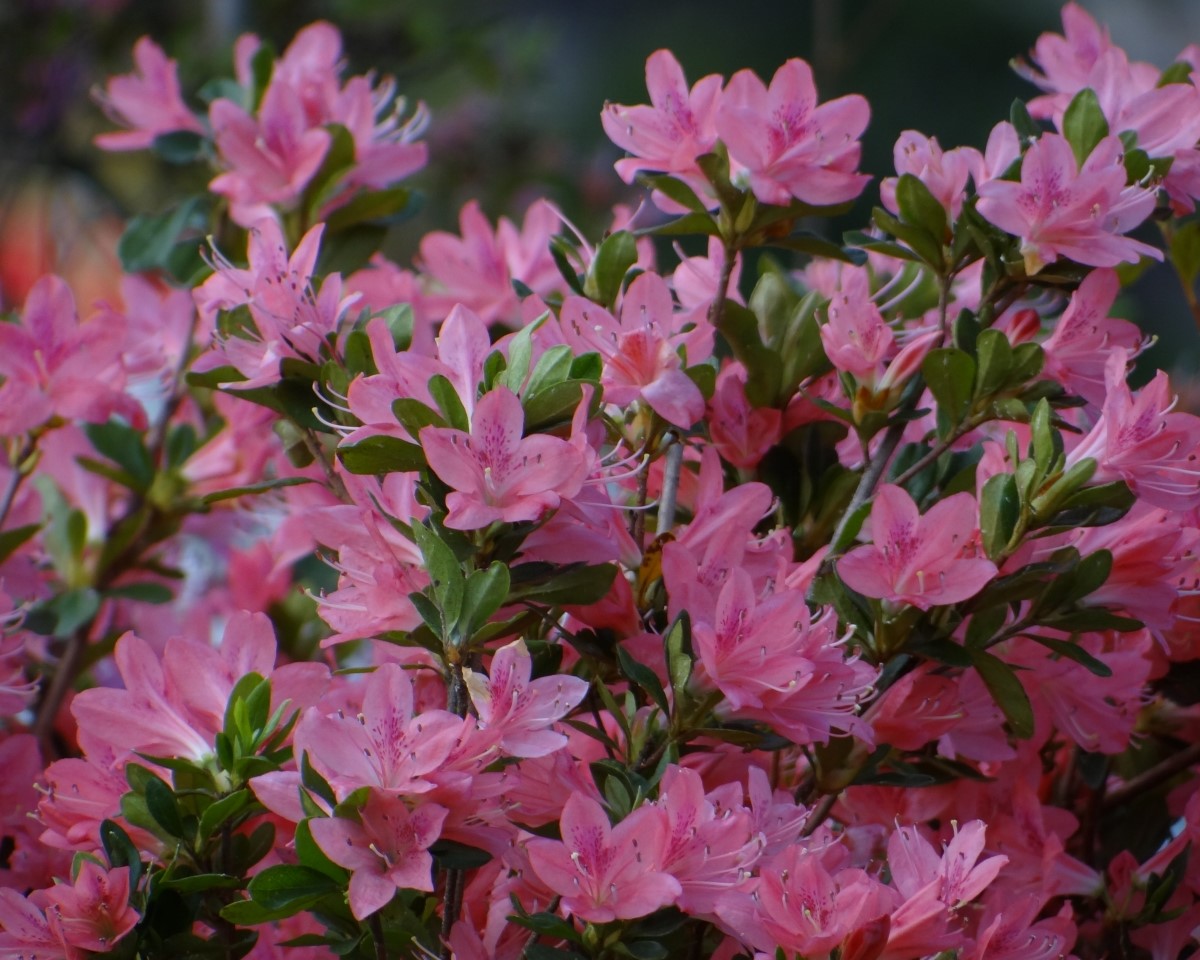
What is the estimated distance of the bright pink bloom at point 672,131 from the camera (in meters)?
0.94

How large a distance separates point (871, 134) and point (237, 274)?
6229 mm

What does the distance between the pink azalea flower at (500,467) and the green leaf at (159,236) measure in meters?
0.69

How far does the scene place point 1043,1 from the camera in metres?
7.14

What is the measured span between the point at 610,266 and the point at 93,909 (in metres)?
0.49

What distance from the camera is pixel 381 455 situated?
0.76 m

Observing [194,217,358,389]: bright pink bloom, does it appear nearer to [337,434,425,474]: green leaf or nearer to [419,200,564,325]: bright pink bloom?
[337,434,425,474]: green leaf

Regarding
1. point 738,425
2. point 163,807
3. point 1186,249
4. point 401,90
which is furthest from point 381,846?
point 401,90

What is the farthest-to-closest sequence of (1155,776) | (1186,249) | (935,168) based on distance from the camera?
(1186,249) → (1155,776) → (935,168)

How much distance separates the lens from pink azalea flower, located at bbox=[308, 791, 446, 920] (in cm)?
69

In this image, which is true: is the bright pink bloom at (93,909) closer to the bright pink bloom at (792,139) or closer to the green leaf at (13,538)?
the green leaf at (13,538)

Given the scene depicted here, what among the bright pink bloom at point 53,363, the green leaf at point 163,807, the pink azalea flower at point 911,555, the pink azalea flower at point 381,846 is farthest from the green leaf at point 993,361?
the bright pink bloom at point 53,363

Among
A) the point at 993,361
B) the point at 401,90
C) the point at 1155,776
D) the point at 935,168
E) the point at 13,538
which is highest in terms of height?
the point at 401,90

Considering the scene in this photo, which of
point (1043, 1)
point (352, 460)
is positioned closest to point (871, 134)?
point (1043, 1)

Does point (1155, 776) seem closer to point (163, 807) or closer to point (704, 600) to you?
point (704, 600)
